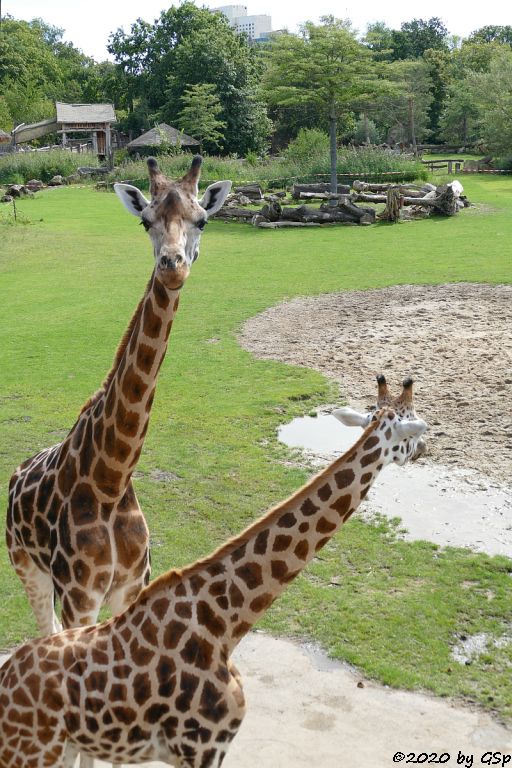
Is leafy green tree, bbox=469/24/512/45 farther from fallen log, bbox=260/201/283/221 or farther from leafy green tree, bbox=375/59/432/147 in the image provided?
fallen log, bbox=260/201/283/221

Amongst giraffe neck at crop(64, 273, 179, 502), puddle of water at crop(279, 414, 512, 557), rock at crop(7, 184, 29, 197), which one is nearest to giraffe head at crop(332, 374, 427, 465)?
giraffe neck at crop(64, 273, 179, 502)

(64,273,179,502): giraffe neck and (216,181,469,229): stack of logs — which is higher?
(216,181,469,229): stack of logs

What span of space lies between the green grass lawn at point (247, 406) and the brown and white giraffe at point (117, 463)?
2077 mm

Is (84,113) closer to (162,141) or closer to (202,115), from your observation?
(202,115)

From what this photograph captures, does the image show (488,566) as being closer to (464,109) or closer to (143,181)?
(143,181)

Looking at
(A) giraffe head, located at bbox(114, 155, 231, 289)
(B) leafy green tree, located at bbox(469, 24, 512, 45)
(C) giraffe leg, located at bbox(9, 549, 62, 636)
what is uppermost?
(B) leafy green tree, located at bbox(469, 24, 512, 45)

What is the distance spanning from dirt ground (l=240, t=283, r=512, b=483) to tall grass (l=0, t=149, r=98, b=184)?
37497 millimetres

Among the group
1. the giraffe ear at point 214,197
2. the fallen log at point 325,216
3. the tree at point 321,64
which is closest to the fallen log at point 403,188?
the fallen log at point 325,216

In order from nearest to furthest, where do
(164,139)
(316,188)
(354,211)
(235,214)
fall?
(354,211)
(235,214)
(316,188)
(164,139)

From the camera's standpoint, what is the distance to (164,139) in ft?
164

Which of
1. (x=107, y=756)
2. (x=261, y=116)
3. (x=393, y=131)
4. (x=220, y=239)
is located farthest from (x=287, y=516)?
(x=393, y=131)

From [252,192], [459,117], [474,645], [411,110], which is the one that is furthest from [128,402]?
[411,110]

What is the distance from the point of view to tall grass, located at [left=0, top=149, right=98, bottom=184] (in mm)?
50406

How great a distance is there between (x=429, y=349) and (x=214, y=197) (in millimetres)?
9438
